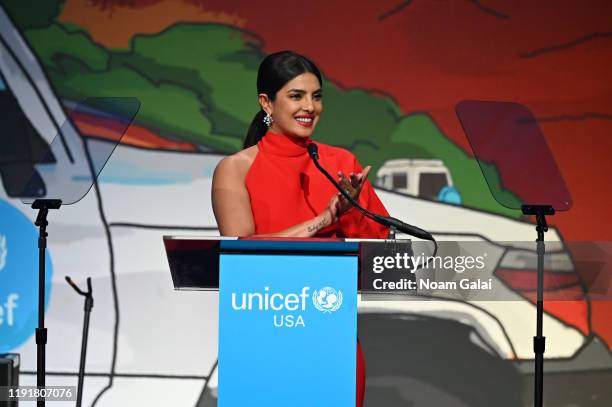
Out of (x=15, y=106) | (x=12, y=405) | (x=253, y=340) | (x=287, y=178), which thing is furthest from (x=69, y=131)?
(x=253, y=340)

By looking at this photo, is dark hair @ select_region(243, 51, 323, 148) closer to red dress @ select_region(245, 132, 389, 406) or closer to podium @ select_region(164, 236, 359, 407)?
red dress @ select_region(245, 132, 389, 406)

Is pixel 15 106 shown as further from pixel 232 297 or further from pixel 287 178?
pixel 232 297

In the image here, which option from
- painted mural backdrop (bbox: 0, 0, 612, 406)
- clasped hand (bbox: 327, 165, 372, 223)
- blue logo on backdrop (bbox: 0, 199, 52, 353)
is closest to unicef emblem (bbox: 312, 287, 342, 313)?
clasped hand (bbox: 327, 165, 372, 223)

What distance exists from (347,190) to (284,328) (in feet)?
1.66

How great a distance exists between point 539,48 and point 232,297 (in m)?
3.01

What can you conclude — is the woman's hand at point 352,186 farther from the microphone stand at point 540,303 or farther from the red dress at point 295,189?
the microphone stand at point 540,303

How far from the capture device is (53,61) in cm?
434

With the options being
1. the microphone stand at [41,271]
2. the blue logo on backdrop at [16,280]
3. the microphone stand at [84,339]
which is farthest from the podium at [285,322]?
the blue logo on backdrop at [16,280]

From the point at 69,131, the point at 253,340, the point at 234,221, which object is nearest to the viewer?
the point at 253,340

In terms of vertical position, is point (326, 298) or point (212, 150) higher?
point (212, 150)

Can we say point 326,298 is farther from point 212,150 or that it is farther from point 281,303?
point 212,150

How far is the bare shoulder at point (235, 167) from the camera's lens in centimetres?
260

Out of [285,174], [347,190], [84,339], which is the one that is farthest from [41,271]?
[347,190]

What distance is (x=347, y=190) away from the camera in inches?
90.0
